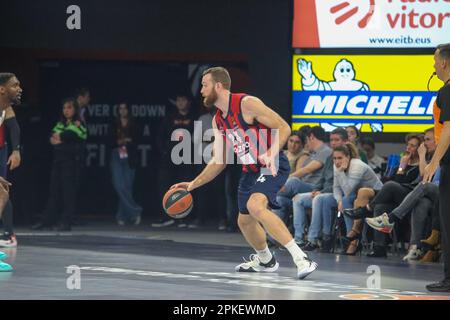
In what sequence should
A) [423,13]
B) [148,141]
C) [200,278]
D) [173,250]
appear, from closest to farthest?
1. [200,278]
2. [173,250]
3. [423,13]
4. [148,141]

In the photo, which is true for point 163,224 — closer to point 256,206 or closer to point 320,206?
point 320,206

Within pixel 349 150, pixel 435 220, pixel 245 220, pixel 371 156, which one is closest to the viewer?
pixel 245 220

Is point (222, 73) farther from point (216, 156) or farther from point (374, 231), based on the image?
point (374, 231)

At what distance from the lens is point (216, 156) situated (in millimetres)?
12781

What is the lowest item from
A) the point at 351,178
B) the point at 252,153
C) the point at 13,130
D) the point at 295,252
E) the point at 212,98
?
the point at 295,252

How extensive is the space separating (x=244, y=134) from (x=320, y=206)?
4196mm

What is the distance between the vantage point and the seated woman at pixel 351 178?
53.2ft

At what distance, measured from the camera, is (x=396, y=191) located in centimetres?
1586

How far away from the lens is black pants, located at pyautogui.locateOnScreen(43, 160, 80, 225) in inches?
766

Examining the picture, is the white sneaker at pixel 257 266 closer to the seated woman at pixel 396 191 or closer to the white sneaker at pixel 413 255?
the white sneaker at pixel 413 255

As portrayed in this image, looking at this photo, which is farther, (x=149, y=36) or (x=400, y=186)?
(x=149, y=36)

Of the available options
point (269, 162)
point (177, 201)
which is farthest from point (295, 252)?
point (177, 201)

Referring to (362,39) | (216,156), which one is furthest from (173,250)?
(362,39)

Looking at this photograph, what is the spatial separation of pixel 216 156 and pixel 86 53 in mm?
9121
